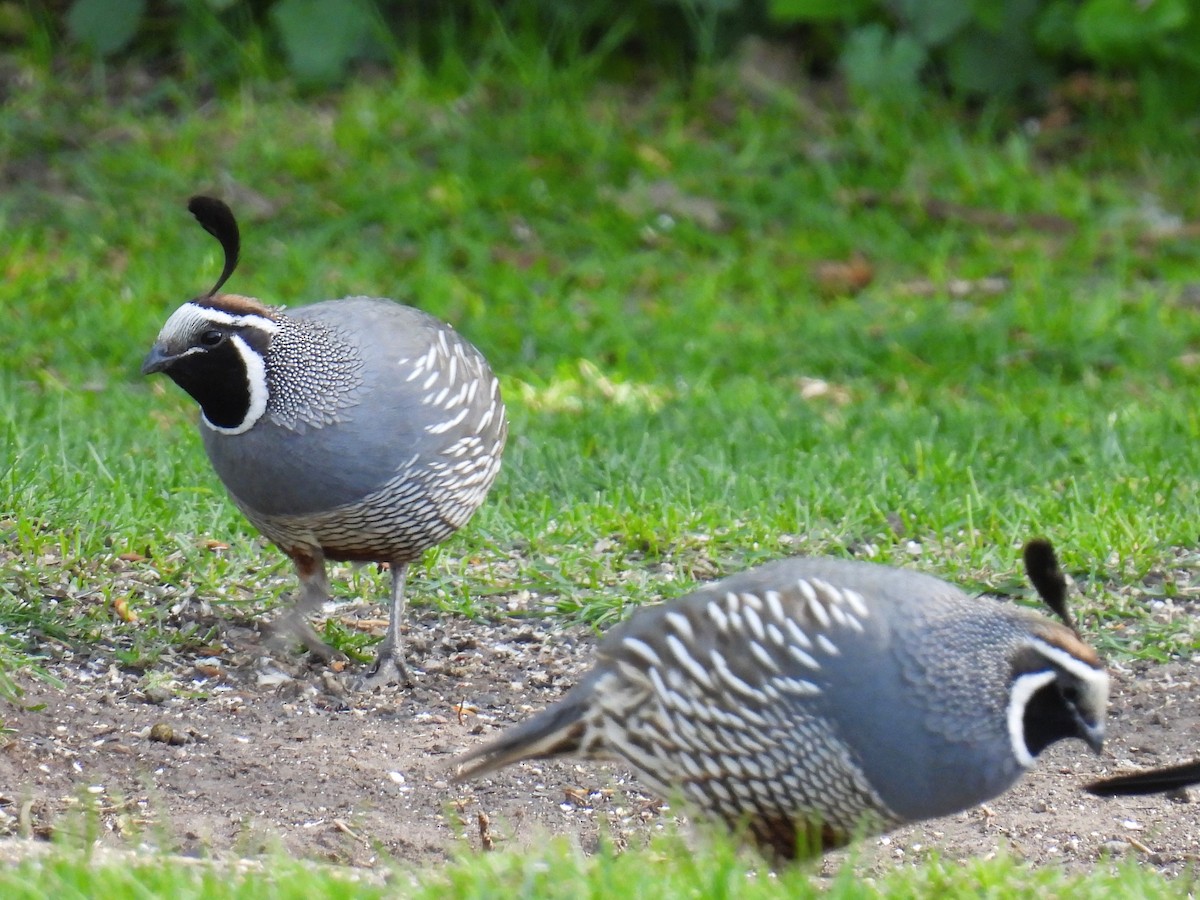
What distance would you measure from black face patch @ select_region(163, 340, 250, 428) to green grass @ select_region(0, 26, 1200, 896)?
2.22ft

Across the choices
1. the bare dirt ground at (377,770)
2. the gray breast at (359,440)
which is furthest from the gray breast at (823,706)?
the gray breast at (359,440)

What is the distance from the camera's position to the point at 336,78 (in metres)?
8.55

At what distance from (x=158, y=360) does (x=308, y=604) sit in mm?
757


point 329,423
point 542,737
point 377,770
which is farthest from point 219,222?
point 542,737

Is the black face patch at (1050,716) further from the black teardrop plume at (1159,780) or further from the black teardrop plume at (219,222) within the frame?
the black teardrop plume at (219,222)

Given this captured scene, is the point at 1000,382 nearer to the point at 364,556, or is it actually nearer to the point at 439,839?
the point at 364,556

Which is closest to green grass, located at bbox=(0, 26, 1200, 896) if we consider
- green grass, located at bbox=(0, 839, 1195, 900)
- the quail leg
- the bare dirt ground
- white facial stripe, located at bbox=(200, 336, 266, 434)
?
green grass, located at bbox=(0, 839, 1195, 900)

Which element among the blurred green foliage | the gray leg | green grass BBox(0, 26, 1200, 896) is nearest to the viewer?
the gray leg

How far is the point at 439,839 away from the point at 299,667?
0.88 m

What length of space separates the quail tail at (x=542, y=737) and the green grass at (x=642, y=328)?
0.54 meters

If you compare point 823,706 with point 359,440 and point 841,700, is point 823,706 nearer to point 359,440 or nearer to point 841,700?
point 841,700

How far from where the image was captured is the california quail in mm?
3902

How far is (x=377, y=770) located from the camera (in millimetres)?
3846

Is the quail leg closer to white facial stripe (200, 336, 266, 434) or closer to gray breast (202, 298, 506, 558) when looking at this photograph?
gray breast (202, 298, 506, 558)
